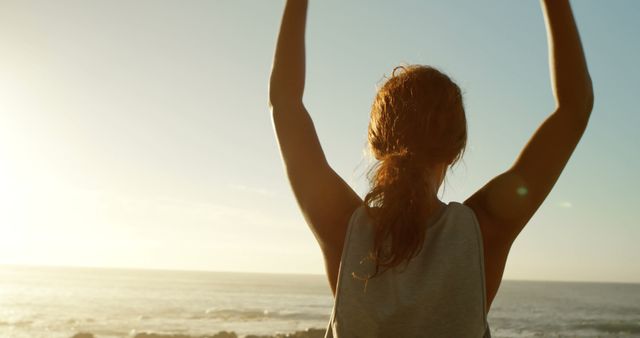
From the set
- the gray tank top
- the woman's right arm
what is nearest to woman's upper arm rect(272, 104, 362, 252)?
the gray tank top

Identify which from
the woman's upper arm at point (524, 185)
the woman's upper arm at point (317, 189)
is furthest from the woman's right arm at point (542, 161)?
the woman's upper arm at point (317, 189)

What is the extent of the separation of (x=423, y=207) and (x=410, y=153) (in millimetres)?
146

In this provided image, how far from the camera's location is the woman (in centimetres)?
121

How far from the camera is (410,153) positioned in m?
1.33

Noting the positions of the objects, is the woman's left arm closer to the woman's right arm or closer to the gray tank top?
the gray tank top

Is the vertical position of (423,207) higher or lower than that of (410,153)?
lower

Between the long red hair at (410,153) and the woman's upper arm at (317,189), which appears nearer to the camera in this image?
the long red hair at (410,153)

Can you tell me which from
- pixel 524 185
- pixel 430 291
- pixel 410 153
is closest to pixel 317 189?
Result: pixel 410 153

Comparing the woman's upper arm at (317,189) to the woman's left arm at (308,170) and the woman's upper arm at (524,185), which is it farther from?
the woman's upper arm at (524,185)

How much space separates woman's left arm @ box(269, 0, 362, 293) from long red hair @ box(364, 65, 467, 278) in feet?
0.31

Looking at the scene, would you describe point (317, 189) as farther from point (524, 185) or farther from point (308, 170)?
point (524, 185)

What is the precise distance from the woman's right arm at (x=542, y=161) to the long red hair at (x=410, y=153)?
14cm

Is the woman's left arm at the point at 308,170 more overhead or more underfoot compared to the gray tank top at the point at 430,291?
more overhead

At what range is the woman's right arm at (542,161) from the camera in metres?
1.27
